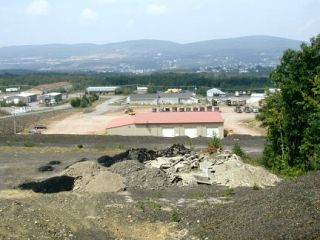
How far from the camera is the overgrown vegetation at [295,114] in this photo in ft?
72.9

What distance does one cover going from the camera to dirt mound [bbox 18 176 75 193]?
65.1 ft

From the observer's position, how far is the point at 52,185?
2027 centimetres

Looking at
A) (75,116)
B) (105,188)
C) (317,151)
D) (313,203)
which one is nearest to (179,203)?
(105,188)

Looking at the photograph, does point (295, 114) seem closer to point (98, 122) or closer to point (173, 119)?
point (173, 119)

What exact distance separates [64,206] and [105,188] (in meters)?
3.45

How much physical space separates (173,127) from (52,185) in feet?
69.4

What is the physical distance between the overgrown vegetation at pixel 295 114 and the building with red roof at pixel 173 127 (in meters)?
15.6

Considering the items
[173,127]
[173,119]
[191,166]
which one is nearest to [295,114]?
[191,166]

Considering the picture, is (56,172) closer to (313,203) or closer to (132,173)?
(132,173)

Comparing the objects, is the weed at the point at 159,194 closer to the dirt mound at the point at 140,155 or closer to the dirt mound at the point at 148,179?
the dirt mound at the point at 148,179

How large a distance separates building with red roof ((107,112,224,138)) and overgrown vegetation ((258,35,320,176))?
51.1 feet

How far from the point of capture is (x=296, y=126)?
2361cm

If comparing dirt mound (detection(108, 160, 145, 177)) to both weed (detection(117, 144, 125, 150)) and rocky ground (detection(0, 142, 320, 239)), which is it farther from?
weed (detection(117, 144, 125, 150))

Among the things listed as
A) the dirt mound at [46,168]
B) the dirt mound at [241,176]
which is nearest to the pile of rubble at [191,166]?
the dirt mound at [241,176]
